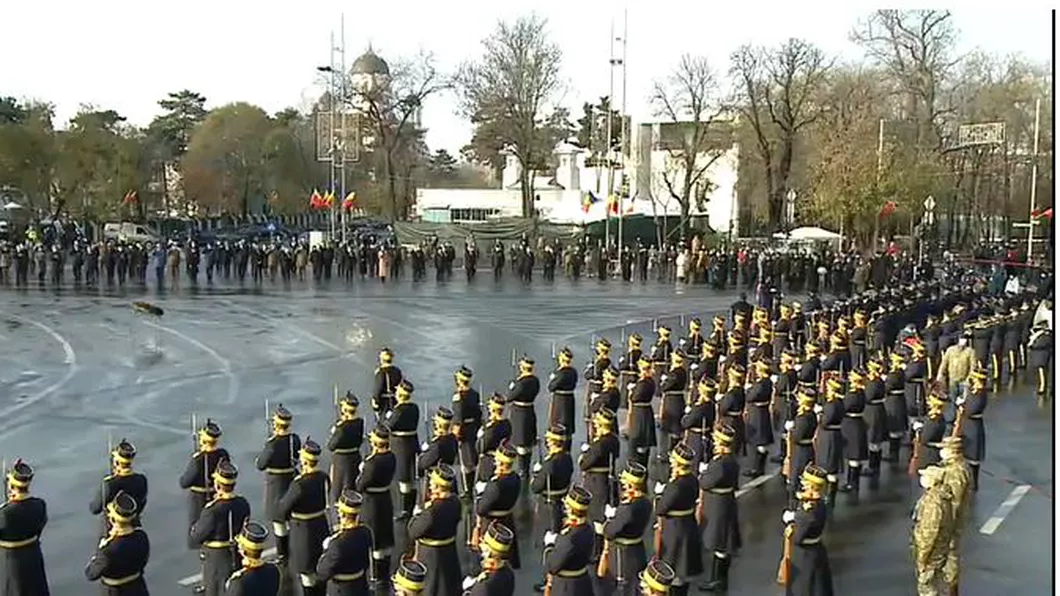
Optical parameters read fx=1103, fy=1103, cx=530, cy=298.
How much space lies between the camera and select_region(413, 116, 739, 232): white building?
56750 millimetres

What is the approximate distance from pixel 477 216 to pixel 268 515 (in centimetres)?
5769

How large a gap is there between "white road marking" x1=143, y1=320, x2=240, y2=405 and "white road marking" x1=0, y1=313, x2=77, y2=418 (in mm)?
2073

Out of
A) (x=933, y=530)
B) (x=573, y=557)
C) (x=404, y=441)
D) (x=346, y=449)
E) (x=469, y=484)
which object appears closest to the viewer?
(x=573, y=557)

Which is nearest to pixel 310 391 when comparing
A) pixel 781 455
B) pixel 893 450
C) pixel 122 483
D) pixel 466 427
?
pixel 466 427

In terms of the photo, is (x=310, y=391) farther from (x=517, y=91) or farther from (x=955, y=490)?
(x=517, y=91)

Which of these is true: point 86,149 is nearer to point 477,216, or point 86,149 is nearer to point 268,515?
point 477,216

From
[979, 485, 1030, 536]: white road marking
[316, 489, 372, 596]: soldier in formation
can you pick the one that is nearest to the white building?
[979, 485, 1030, 536]: white road marking

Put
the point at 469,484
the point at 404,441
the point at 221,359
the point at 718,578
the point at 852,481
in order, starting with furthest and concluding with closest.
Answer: the point at 221,359, the point at 852,481, the point at 469,484, the point at 404,441, the point at 718,578

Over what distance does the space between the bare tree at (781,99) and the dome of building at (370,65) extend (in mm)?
18297

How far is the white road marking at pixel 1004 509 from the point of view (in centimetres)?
1108

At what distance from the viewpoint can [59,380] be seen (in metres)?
17.9

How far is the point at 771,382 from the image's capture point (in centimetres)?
1320

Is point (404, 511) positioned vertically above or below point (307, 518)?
below

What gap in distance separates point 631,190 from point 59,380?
41106 millimetres
